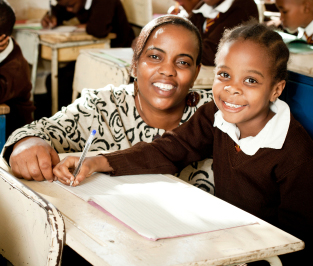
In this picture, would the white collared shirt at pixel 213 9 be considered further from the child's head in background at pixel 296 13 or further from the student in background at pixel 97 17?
the student in background at pixel 97 17

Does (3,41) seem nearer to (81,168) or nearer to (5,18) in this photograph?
(5,18)

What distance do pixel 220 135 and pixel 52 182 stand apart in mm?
596

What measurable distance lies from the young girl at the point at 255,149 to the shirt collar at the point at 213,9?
1487 millimetres

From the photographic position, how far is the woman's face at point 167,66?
1562 mm

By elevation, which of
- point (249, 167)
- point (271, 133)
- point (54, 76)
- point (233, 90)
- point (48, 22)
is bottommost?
point (54, 76)

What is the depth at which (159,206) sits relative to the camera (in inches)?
38.8

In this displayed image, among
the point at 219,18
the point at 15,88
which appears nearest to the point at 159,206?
the point at 15,88

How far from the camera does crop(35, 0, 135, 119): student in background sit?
3.75 m

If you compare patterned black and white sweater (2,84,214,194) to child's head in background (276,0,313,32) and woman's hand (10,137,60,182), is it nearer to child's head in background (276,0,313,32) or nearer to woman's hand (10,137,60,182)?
woman's hand (10,137,60,182)

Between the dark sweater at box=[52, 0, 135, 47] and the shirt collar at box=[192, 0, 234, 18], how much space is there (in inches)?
44.1

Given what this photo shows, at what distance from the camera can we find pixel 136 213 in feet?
3.07

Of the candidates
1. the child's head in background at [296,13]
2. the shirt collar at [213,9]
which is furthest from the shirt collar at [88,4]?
the child's head in background at [296,13]

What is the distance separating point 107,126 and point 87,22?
2430 mm

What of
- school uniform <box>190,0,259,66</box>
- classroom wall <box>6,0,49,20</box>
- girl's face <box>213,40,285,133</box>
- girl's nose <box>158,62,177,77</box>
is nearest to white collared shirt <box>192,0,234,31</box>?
school uniform <box>190,0,259,66</box>
